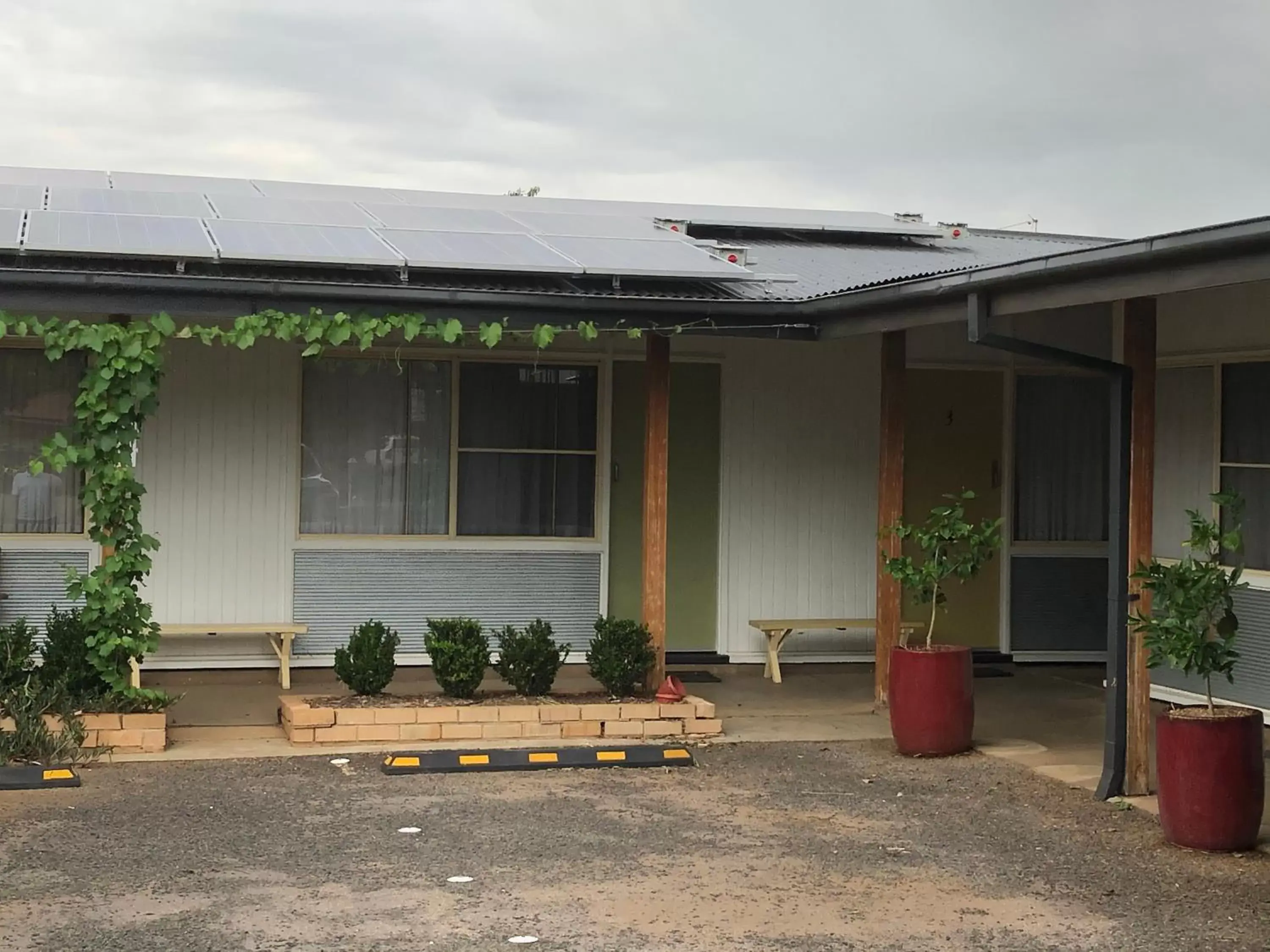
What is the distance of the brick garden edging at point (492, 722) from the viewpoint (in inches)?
327

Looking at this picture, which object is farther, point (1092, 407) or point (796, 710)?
point (1092, 407)

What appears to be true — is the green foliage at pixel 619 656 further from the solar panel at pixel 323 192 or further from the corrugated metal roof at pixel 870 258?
the solar panel at pixel 323 192

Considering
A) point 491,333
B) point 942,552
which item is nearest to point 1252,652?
point 942,552

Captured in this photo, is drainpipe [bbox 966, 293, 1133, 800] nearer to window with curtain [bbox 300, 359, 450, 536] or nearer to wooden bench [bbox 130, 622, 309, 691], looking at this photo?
window with curtain [bbox 300, 359, 450, 536]

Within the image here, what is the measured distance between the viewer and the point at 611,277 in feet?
29.7

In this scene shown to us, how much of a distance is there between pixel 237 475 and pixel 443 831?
4597 millimetres

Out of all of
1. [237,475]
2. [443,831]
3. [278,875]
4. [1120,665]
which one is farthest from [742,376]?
[278,875]

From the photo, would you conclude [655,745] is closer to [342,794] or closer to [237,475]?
[342,794]

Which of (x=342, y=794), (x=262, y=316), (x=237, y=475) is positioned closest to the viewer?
(x=342, y=794)

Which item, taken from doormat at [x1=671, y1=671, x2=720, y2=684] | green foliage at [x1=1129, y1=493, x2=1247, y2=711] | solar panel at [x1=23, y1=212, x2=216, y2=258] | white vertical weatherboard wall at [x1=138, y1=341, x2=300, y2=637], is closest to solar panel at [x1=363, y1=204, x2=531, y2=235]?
white vertical weatherboard wall at [x1=138, y1=341, x2=300, y2=637]

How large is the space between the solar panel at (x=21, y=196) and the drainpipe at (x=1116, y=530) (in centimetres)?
583

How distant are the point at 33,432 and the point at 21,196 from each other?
1531 mm

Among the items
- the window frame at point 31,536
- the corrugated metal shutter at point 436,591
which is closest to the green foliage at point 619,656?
the corrugated metal shutter at point 436,591

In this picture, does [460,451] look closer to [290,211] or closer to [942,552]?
[290,211]
